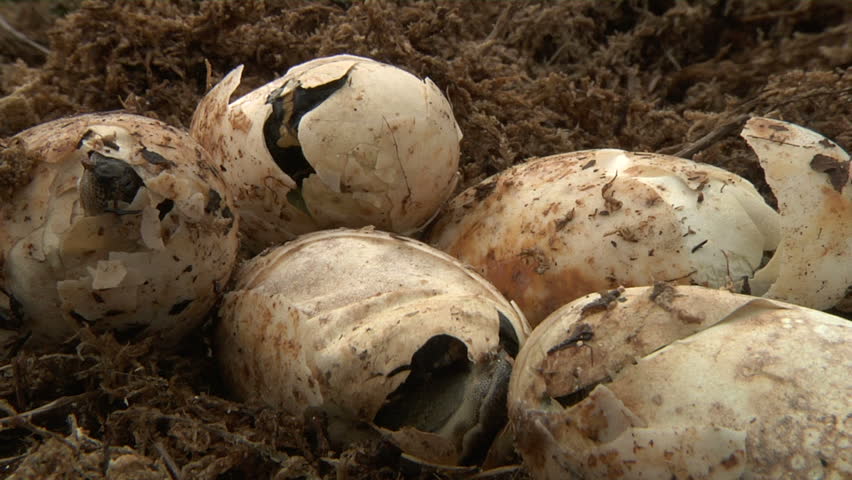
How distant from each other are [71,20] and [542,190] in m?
1.65

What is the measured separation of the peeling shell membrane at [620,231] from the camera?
166cm

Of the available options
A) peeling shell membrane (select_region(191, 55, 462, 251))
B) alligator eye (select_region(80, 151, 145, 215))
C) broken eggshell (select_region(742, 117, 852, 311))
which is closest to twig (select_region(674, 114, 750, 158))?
broken eggshell (select_region(742, 117, 852, 311))

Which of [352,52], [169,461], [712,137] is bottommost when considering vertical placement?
[712,137]

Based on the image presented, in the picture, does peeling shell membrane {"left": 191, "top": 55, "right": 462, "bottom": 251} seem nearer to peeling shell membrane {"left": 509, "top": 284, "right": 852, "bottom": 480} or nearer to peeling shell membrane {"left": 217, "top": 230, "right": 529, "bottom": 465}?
peeling shell membrane {"left": 217, "top": 230, "right": 529, "bottom": 465}

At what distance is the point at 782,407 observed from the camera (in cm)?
118

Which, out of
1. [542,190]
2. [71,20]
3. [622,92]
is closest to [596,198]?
[542,190]

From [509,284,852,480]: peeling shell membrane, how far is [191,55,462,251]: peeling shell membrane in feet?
1.92

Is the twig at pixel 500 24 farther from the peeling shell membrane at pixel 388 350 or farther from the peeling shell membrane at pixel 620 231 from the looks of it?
the peeling shell membrane at pixel 388 350

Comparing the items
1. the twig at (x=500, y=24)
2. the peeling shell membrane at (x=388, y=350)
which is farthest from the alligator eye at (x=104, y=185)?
the twig at (x=500, y=24)

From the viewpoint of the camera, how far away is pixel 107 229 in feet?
4.78

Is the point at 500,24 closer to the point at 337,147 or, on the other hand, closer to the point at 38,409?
the point at 337,147

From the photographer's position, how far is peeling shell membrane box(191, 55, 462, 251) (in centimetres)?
180

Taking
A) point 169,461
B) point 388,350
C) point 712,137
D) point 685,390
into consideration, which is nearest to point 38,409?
point 169,461

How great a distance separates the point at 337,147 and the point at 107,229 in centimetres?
51
